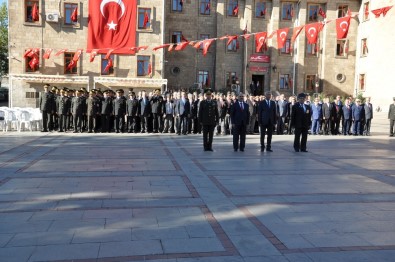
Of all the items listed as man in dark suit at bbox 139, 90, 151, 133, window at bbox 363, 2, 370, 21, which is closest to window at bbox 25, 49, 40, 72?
man in dark suit at bbox 139, 90, 151, 133

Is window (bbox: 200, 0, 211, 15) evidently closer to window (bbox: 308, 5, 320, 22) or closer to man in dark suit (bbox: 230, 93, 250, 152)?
window (bbox: 308, 5, 320, 22)

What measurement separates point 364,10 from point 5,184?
3776 centimetres

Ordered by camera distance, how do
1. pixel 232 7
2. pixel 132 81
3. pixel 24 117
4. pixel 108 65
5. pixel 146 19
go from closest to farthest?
pixel 24 117 → pixel 146 19 → pixel 108 65 → pixel 132 81 → pixel 232 7

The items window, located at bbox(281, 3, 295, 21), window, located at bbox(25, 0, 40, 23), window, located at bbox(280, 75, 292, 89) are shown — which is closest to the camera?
window, located at bbox(25, 0, 40, 23)

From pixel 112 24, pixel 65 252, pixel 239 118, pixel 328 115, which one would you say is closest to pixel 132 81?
pixel 112 24

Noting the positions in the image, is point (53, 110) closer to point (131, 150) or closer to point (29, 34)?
point (131, 150)

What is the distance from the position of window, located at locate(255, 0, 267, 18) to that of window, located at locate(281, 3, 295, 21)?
6.13 ft

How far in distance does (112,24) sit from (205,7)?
9678 millimetres

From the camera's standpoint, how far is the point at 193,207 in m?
6.26

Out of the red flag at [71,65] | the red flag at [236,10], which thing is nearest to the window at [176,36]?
the red flag at [236,10]

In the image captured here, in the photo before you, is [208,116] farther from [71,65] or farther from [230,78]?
[230,78]

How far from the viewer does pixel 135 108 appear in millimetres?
18484

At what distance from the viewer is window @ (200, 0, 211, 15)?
35.2 metres

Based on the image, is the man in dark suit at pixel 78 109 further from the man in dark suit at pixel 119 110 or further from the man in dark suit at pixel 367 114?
the man in dark suit at pixel 367 114
